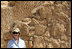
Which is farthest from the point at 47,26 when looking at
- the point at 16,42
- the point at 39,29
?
the point at 16,42

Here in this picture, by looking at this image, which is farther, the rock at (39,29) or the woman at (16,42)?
the rock at (39,29)

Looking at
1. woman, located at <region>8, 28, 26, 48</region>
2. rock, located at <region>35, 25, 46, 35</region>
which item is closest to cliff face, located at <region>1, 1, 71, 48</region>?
rock, located at <region>35, 25, 46, 35</region>

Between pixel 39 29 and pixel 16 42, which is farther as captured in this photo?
pixel 39 29

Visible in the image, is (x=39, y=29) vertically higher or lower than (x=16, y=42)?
lower

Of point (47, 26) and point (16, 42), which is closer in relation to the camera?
point (16, 42)

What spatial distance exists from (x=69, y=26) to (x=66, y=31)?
168 millimetres

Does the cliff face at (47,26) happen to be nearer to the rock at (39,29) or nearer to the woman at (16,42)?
the rock at (39,29)

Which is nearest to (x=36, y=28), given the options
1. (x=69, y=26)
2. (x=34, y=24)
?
(x=34, y=24)

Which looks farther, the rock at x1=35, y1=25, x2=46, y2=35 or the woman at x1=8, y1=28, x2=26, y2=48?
the rock at x1=35, y1=25, x2=46, y2=35

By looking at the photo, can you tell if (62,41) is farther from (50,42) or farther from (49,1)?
(49,1)

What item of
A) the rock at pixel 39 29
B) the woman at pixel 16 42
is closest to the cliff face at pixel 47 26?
the rock at pixel 39 29

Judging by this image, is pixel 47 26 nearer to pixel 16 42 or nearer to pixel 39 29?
pixel 39 29

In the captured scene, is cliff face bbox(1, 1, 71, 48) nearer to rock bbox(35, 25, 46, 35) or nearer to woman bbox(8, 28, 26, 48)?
rock bbox(35, 25, 46, 35)

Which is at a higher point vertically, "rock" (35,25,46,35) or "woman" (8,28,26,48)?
"woman" (8,28,26,48)
